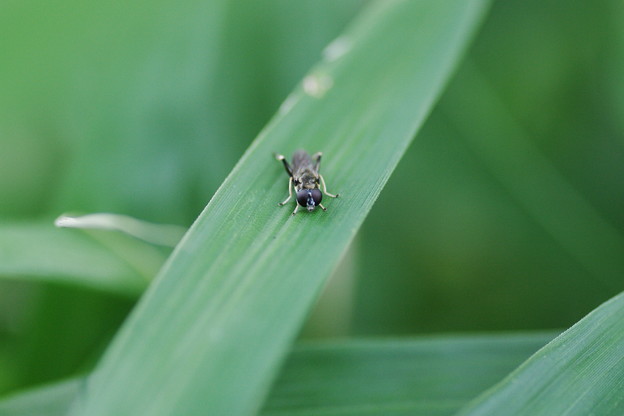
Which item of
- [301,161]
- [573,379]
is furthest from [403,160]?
[573,379]

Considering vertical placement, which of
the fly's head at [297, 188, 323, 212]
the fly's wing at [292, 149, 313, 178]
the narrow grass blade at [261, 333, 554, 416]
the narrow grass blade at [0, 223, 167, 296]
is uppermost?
the narrow grass blade at [0, 223, 167, 296]

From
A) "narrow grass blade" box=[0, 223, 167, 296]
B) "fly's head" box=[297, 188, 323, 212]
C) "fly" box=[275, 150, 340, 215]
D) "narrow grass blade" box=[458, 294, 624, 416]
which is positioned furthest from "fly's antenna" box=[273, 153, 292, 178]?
"narrow grass blade" box=[458, 294, 624, 416]

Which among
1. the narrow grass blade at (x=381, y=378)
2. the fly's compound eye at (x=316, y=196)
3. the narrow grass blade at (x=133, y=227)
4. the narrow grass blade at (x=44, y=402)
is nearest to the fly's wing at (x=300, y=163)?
the fly's compound eye at (x=316, y=196)

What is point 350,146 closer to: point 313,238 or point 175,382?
point 313,238

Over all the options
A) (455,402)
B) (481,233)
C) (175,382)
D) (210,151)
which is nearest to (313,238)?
(175,382)

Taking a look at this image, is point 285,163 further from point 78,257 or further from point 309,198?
point 78,257

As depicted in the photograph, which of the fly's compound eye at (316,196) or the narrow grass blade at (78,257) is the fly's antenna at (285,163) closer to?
the fly's compound eye at (316,196)

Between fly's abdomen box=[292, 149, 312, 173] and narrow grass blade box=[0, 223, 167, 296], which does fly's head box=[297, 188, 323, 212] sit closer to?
fly's abdomen box=[292, 149, 312, 173]
